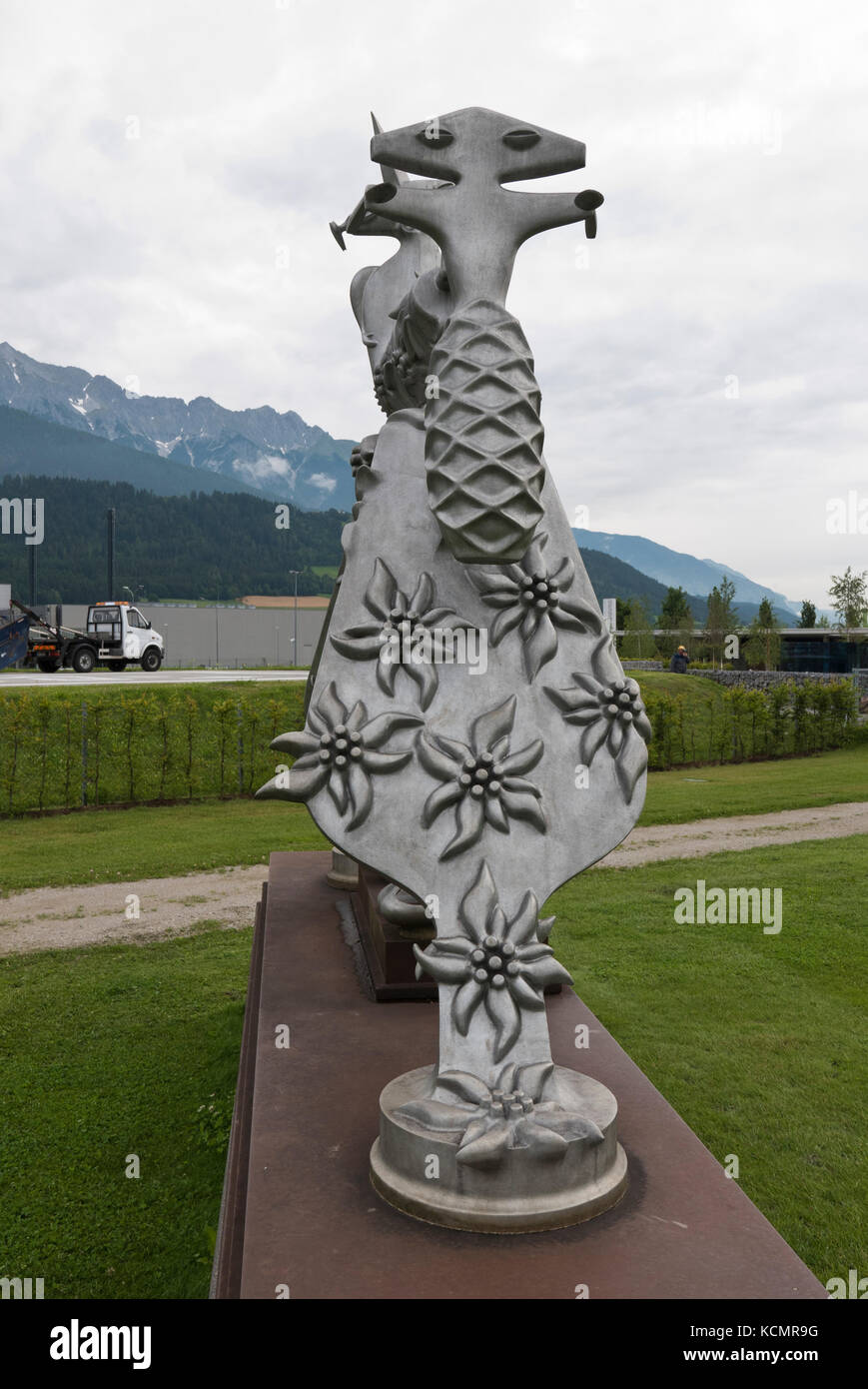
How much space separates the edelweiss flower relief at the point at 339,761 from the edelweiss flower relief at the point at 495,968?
0.42 metres

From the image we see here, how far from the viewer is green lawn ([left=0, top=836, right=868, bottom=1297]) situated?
3658mm

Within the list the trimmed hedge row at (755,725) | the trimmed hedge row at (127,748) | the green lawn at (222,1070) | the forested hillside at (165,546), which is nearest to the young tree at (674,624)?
the trimmed hedge row at (755,725)

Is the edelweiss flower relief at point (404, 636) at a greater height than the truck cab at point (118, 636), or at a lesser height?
lesser

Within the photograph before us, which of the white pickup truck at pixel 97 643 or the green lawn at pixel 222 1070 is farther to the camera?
the white pickup truck at pixel 97 643

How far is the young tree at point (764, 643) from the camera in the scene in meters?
40.7

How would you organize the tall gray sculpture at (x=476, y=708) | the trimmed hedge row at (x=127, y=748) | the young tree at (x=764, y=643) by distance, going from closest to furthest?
the tall gray sculpture at (x=476, y=708) < the trimmed hedge row at (x=127, y=748) < the young tree at (x=764, y=643)

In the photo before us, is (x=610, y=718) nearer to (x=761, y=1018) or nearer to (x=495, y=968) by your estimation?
(x=495, y=968)

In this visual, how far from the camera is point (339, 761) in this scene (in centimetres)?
263

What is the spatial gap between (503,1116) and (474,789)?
835mm

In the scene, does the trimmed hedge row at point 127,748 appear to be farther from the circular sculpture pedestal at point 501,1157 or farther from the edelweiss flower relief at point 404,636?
the circular sculpture pedestal at point 501,1157

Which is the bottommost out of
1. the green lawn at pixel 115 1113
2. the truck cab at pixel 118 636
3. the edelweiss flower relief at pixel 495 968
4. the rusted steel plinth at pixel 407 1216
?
the green lawn at pixel 115 1113

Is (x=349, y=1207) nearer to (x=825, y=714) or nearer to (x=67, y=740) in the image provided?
(x=67, y=740)

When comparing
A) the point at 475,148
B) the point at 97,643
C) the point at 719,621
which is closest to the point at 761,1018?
the point at 475,148

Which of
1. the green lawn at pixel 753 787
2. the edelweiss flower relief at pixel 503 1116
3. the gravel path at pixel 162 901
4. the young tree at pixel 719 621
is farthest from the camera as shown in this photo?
the young tree at pixel 719 621
